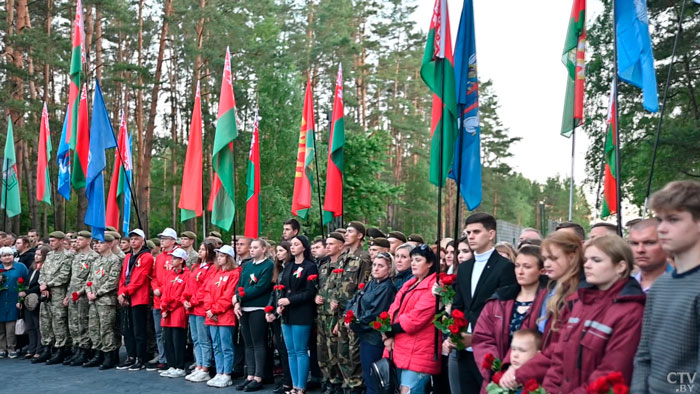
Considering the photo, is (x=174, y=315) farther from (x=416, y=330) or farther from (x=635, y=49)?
(x=635, y=49)

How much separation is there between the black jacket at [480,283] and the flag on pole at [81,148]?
7.85m

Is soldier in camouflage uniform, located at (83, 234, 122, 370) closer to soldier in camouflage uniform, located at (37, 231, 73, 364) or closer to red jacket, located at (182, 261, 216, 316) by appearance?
soldier in camouflage uniform, located at (37, 231, 73, 364)

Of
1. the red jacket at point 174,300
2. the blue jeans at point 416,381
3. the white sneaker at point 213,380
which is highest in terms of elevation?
the red jacket at point 174,300

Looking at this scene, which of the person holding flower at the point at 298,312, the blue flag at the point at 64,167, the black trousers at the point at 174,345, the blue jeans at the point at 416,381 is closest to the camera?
the blue jeans at the point at 416,381

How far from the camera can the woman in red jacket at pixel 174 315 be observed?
357 inches

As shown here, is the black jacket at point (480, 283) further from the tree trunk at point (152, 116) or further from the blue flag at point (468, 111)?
the tree trunk at point (152, 116)

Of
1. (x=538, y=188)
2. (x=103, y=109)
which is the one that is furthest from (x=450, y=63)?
(x=538, y=188)

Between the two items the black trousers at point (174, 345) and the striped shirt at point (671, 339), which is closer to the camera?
the striped shirt at point (671, 339)

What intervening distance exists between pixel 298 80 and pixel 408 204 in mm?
18810

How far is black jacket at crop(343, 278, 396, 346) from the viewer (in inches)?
261

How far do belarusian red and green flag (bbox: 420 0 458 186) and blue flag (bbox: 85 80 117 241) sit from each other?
5972 millimetres

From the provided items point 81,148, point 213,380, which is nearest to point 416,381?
point 213,380

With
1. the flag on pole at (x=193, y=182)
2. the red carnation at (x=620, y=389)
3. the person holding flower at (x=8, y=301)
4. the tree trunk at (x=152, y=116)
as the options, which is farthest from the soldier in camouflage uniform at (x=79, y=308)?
the tree trunk at (x=152, y=116)

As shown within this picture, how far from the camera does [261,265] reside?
8469 mm
